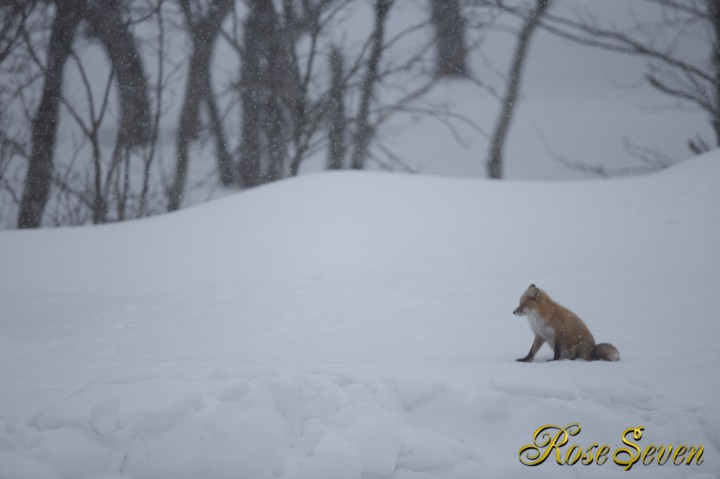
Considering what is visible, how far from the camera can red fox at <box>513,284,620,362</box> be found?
4938 mm

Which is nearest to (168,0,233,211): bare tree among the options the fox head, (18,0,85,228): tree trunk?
(18,0,85,228): tree trunk

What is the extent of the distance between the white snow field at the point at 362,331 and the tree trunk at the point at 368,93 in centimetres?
432

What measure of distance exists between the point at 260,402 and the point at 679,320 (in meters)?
5.55

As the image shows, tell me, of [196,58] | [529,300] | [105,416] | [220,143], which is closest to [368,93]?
[220,143]

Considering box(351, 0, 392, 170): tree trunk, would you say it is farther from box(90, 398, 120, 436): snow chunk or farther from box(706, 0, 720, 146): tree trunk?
box(90, 398, 120, 436): snow chunk

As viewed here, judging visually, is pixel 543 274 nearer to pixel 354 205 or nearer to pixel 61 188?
pixel 354 205

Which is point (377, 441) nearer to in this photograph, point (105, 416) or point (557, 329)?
point (105, 416)

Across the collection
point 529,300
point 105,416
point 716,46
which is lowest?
point 105,416

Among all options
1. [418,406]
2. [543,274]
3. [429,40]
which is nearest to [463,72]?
[429,40]

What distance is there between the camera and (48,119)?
51.4 ft

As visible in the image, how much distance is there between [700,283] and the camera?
8617 millimetres

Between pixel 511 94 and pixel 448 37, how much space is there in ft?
10.4

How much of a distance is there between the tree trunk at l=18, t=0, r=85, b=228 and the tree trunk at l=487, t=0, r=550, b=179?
11655 millimetres

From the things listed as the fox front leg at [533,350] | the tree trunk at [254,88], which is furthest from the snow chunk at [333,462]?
the tree trunk at [254,88]
